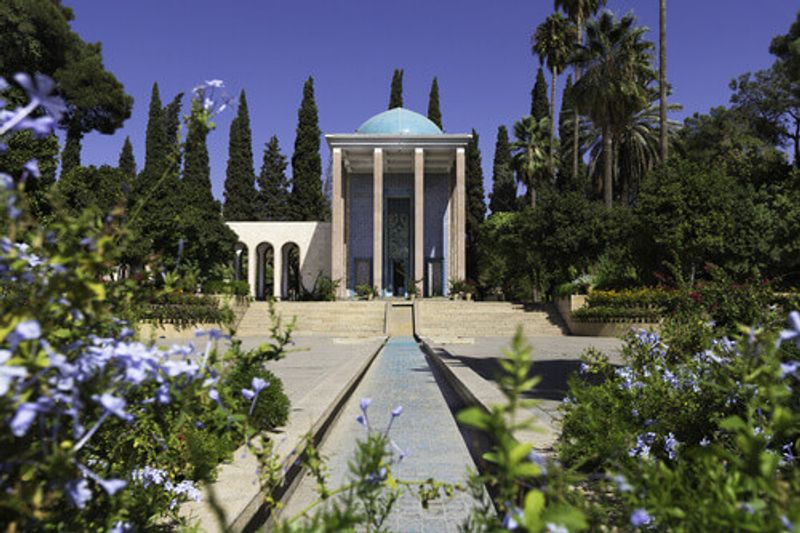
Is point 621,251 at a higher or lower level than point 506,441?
higher

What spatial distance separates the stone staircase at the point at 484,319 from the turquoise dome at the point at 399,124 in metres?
12.0

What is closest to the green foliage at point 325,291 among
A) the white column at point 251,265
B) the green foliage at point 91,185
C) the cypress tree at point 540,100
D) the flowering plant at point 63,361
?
the white column at point 251,265

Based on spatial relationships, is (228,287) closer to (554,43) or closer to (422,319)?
(422,319)

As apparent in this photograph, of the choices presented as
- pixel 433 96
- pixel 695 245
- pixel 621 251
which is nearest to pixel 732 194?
pixel 695 245

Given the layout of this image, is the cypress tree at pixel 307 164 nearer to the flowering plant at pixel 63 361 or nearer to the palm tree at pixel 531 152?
the palm tree at pixel 531 152

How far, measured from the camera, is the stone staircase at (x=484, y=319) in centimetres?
2030

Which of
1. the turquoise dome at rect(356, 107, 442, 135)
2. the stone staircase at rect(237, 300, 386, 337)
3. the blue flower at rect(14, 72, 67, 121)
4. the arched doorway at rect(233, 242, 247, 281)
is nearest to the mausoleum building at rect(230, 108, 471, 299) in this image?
the turquoise dome at rect(356, 107, 442, 135)

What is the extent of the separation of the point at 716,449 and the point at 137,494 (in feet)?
6.99

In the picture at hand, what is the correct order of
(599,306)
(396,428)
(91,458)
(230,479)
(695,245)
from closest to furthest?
(91,458) < (230,479) < (396,428) < (695,245) < (599,306)

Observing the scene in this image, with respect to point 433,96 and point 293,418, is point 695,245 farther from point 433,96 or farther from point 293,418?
point 433,96

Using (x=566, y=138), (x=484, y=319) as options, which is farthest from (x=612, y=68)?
(x=566, y=138)

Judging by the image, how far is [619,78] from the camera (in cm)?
2123

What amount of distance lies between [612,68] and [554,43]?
35.6 ft

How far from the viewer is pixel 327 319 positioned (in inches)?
866
